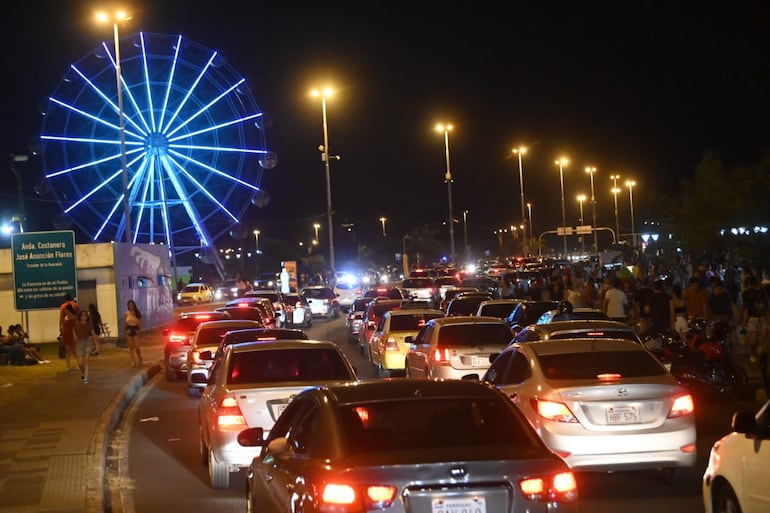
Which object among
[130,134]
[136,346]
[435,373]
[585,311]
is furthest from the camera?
[130,134]

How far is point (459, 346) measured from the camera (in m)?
16.4

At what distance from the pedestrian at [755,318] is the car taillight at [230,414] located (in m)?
10.9

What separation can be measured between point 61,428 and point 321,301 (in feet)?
109

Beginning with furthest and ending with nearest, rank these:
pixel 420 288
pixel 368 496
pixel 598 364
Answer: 1. pixel 420 288
2. pixel 598 364
3. pixel 368 496

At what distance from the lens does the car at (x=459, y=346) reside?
16.1 m

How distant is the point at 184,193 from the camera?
4984 centimetres

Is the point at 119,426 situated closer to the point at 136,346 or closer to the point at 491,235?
the point at 136,346

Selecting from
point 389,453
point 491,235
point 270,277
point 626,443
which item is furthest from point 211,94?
point 491,235

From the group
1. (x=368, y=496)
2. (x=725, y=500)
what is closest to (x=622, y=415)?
(x=725, y=500)

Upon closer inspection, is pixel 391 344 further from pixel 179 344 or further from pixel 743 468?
pixel 743 468

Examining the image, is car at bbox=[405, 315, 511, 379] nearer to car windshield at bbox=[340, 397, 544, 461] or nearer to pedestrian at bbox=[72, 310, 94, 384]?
pedestrian at bbox=[72, 310, 94, 384]

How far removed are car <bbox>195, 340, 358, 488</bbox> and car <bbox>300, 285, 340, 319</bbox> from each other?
118 ft

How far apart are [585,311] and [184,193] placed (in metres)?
33.1

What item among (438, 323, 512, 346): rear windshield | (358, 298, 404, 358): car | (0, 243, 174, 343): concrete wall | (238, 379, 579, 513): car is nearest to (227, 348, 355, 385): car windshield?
(238, 379, 579, 513): car
